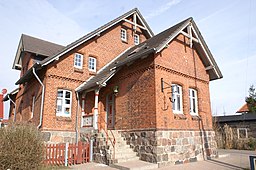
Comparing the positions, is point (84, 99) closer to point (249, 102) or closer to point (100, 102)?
point (100, 102)

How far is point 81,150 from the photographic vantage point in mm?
11039

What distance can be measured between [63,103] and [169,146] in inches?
281

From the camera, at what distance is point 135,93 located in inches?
478

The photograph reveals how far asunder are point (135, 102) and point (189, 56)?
510 centimetres

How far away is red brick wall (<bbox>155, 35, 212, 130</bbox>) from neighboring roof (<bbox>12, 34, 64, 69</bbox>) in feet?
28.0

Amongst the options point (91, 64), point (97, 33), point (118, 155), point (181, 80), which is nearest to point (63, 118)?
point (91, 64)

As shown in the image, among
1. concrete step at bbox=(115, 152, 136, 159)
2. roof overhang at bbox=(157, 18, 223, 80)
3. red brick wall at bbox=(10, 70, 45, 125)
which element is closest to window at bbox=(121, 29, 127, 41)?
roof overhang at bbox=(157, 18, 223, 80)

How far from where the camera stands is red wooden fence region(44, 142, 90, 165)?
1033cm

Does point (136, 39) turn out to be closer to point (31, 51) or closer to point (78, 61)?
point (78, 61)

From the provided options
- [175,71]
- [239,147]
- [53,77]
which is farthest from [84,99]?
[239,147]

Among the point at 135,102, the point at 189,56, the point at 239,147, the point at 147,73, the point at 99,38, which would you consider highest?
the point at 99,38

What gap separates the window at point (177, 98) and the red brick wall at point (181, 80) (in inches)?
8.3

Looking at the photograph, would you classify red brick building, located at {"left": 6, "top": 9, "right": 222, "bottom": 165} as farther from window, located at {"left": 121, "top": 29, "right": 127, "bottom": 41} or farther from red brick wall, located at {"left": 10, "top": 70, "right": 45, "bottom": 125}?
window, located at {"left": 121, "top": 29, "right": 127, "bottom": 41}

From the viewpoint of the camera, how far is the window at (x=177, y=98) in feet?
40.4
